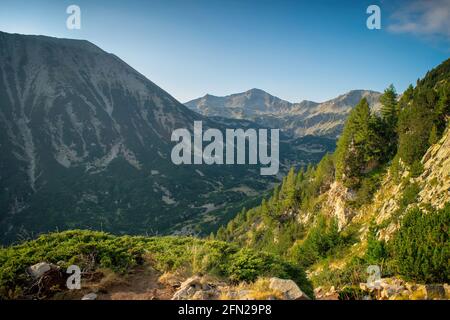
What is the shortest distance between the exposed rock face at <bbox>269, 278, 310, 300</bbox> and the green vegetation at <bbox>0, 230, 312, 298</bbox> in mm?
2251

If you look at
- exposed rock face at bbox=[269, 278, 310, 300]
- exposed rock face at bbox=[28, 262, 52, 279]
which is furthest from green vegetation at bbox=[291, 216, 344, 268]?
exposed rock face at bbox=[28, 262, 52, 279]

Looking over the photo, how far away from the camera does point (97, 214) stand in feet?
511

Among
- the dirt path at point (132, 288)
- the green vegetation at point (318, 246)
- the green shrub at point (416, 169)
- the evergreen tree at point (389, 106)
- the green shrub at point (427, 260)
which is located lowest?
the green vegetation at point (318, 246)

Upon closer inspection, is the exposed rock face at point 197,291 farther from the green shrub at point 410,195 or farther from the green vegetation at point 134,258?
the green shrub at point 410,195

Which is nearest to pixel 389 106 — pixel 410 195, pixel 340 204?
pixel 340 204

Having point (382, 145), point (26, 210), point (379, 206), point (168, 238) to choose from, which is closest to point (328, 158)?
point (382, 145)

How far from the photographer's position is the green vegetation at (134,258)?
35.9 feet

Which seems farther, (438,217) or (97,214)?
(97,214)

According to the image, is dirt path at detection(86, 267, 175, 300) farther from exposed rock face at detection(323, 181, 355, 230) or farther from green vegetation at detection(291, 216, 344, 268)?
exposed rock face at detection(323, 181, 355, 230)

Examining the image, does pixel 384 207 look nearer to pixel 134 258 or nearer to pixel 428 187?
pixel 428 187

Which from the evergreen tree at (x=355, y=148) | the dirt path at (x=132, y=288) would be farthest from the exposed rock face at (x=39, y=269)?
the evergreen tree at (x=355, y=148)

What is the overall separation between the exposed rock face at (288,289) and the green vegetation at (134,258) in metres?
2.25

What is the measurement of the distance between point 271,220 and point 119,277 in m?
72.2
